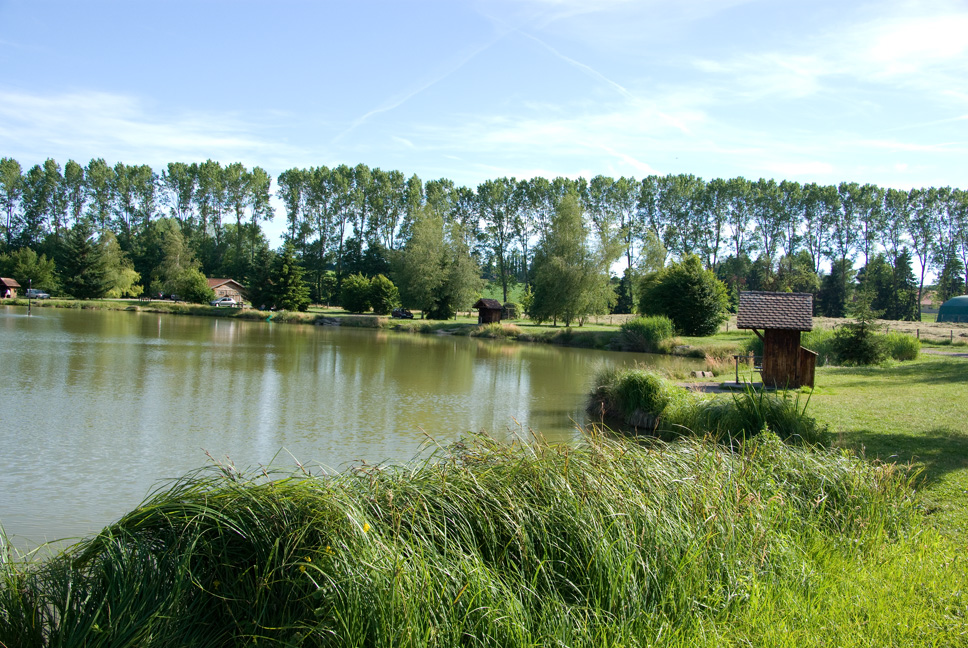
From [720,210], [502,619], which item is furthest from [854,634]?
[720,210]

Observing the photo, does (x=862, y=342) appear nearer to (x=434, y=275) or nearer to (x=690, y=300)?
(x=690, y=300)

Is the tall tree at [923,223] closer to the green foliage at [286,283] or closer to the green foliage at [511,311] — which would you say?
the green foliage at [511,311]

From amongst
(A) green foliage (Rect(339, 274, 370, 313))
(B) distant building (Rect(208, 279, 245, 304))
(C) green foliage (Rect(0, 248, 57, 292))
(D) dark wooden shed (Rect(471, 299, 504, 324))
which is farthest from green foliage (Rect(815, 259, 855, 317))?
(C) green foliage (Rect(0, 248, 57, 292))

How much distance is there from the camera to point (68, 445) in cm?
1197

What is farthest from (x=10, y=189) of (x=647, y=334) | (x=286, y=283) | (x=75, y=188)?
(x=647, y=334)

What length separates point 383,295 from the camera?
214ft

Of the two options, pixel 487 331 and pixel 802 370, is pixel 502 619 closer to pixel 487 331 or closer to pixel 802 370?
pixel 802 370

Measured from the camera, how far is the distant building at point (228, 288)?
2933 inches

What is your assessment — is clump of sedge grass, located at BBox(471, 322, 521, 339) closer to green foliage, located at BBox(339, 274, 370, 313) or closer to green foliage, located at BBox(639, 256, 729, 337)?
green foliage, located at BBox(639, 256, 729, 337)

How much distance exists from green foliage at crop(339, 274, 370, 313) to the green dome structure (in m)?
59.6

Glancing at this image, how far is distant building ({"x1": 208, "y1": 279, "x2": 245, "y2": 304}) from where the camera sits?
74.5m

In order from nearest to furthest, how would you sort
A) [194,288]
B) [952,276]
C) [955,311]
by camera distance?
1. [194,288]
2. [955,311]
3. [952,276]

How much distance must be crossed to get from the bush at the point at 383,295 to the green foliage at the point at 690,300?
90.8 ft

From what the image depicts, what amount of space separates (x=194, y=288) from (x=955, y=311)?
7751 centimetres
